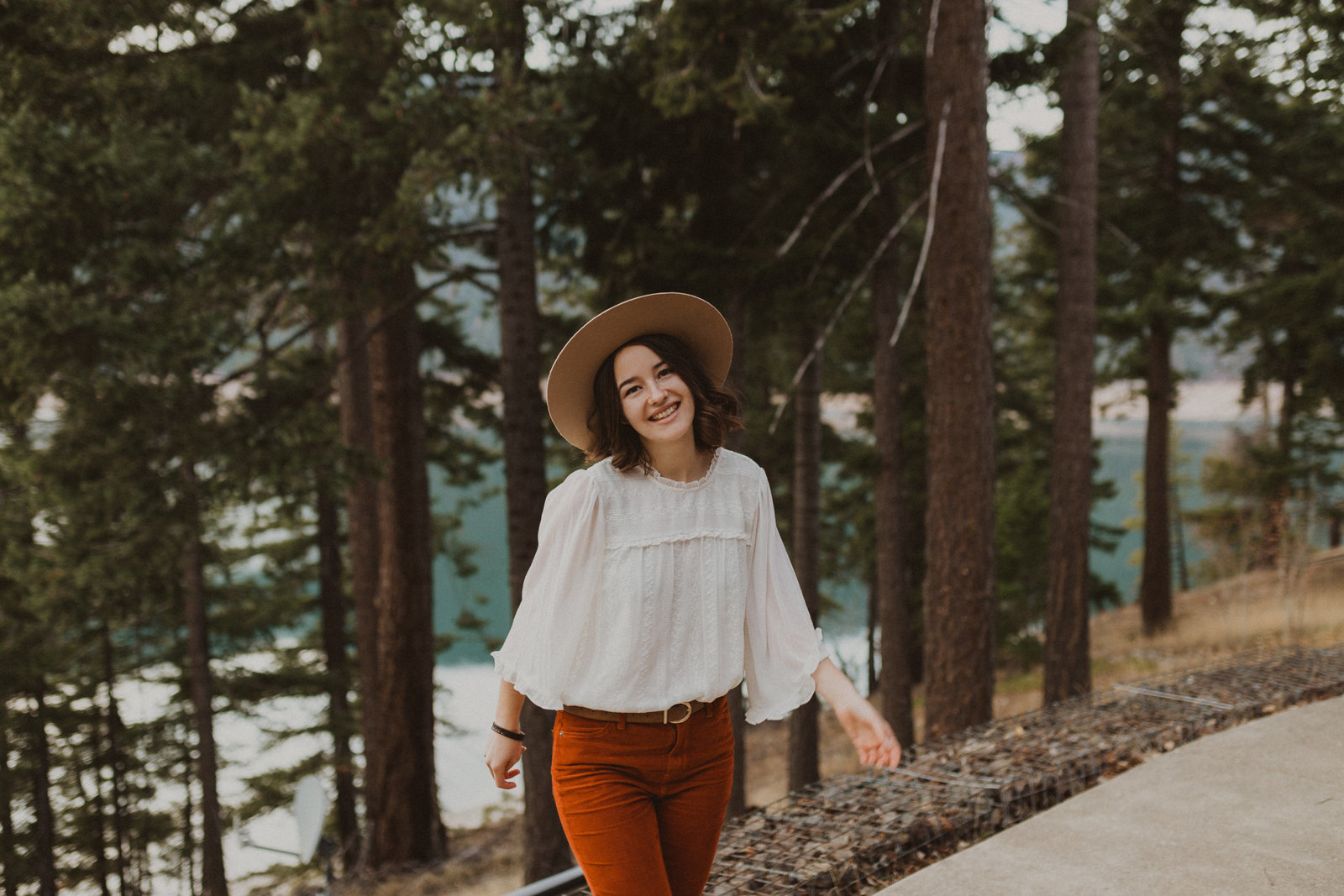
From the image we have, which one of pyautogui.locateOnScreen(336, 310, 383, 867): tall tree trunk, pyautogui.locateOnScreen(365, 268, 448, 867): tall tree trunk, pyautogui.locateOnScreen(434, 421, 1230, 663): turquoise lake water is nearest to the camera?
pyautogui.locateOnScreen(365, 268, 448, 867): tall tree trunk

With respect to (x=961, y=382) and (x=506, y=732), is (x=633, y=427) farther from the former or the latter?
(x=961, y=382)

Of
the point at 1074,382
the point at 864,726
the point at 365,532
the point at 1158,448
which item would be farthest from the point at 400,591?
the point at 1158,448

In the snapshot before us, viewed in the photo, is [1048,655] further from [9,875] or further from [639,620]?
[9,875]

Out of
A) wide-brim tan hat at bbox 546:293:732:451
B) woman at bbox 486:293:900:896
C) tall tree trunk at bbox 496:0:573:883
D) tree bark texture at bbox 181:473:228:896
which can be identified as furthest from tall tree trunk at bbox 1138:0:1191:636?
woman at bbox 486:293:900:896

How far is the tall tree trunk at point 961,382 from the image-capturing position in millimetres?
6863

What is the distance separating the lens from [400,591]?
10836 millimetres

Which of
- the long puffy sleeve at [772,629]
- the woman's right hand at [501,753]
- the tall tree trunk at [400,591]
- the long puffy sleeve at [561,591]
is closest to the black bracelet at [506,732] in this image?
the woman's right hand at [501,753]

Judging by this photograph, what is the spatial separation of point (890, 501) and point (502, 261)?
5.88m

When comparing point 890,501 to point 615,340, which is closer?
point 615,340

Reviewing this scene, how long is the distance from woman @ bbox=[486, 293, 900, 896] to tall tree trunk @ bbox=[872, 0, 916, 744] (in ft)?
30.8

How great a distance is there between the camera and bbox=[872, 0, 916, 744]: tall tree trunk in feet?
37.6

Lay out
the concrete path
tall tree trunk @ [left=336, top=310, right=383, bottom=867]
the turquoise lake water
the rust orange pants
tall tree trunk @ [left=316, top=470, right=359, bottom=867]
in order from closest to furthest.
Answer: the rust orange pants
the concrete path
tall tree trunk @ [left=336, top=310, right=383, bottom=867]
tall tree trunk @ [left=316, top=470, right=359, bottom=867]
the turquoise lake water

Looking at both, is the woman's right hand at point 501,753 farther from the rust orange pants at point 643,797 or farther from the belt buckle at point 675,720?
the belt buckle at point 675,720

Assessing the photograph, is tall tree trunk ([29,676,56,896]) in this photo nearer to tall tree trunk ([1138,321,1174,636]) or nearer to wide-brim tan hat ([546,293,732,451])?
wide-brim tan hat ([546,293,732,451])
